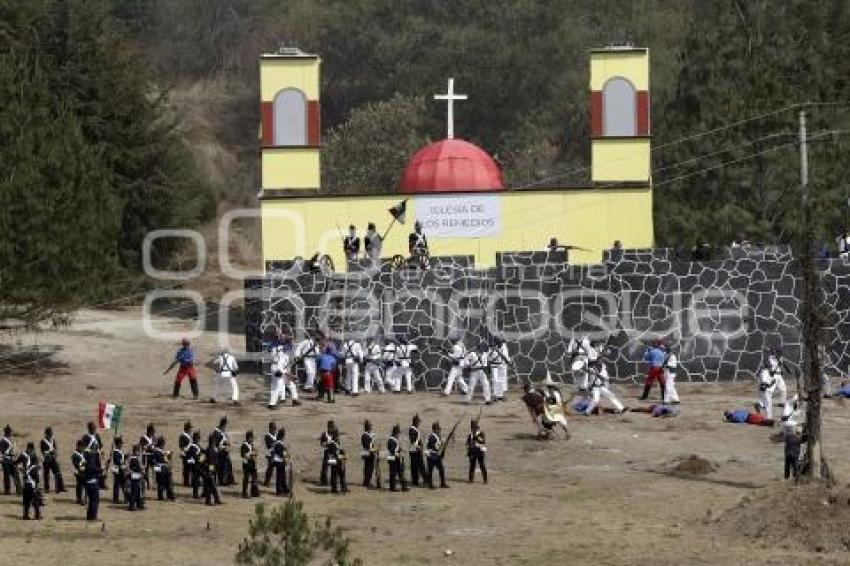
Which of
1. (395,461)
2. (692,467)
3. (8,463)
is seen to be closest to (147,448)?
(8,463)

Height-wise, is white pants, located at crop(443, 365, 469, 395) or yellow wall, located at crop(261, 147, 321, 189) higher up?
yellow wall, located at crop(261, 147, 321, 189)

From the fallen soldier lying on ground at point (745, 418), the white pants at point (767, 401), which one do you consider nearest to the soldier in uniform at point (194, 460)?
the fallen soldier lying on ground at point (745, 418)

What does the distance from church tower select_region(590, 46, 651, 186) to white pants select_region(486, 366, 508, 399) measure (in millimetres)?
9047

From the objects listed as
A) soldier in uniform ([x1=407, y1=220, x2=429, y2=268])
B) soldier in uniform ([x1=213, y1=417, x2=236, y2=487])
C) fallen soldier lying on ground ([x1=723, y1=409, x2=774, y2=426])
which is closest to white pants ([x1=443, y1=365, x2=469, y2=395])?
soldier in uniform ([x1=407, y1=220, x2=429, y2=268])

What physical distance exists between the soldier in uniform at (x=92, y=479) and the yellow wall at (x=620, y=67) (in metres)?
22.8

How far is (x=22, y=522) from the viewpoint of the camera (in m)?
29.5

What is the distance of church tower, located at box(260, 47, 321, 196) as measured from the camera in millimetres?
48844

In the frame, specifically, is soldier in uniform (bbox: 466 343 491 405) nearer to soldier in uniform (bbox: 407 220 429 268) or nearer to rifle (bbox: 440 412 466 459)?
rifle (bbox: 440 412 466 459)

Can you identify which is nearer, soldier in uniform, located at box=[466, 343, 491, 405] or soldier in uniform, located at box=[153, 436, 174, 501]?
soldier in uniform, located at box=[153, 436, 174, 501]

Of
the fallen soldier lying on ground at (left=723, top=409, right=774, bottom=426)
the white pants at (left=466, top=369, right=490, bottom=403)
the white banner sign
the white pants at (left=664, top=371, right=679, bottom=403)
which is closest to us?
the fallen soldier lying on ground at (left=723, top=409, right=774, bottom=426)

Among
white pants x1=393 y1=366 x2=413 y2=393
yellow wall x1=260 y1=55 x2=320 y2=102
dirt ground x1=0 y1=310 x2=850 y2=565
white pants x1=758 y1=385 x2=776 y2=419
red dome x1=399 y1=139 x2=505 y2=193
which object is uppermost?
yellow wall x1=260 y1=55 x2=320 y2=102

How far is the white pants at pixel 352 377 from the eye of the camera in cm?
4191

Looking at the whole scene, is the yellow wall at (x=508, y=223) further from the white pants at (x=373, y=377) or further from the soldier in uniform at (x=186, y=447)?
the soldier in uniform at (x=186, y=447)

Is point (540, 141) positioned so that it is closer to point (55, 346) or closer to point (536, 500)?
point (55, 346)
